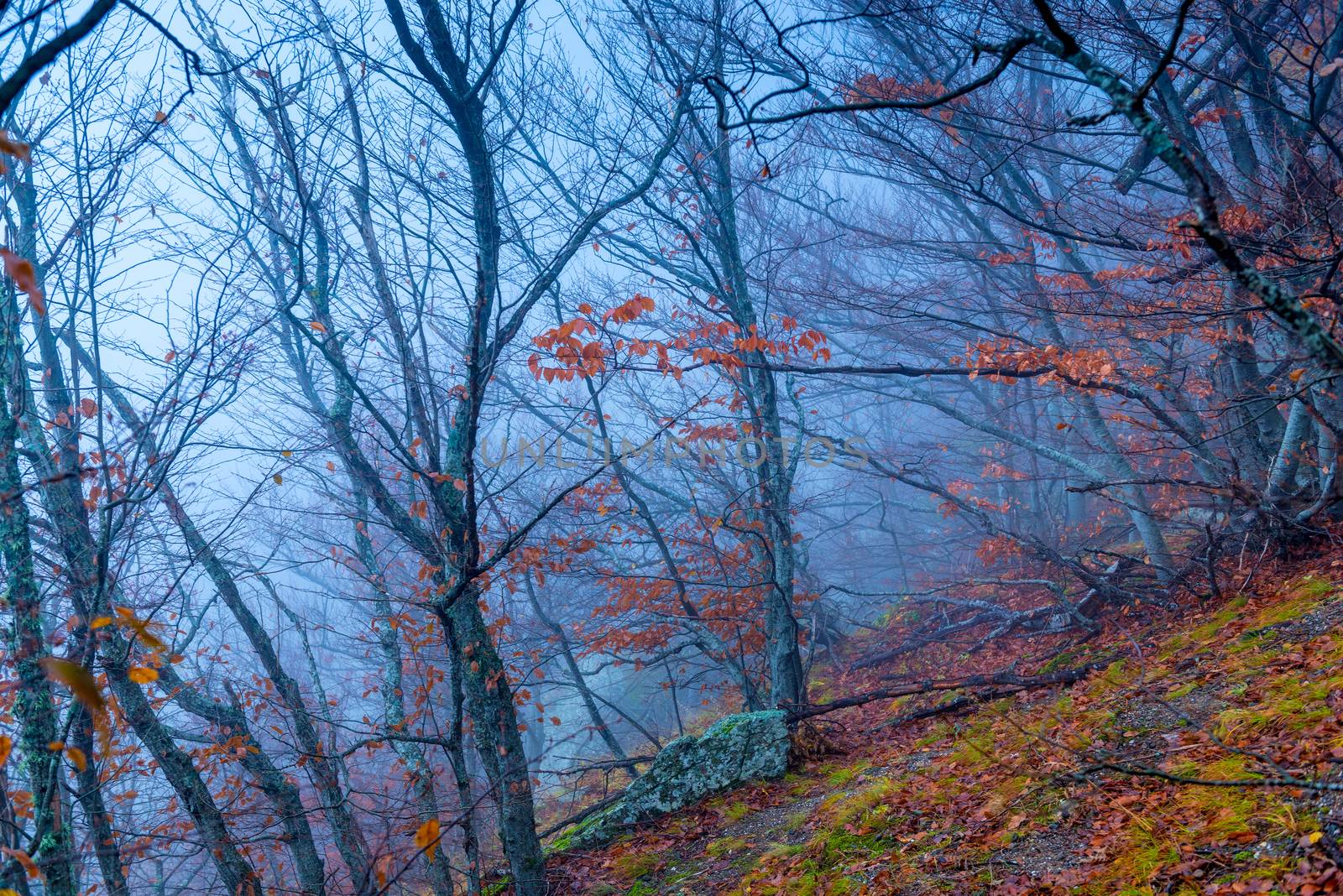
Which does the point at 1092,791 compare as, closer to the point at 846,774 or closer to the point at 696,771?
the point at 846,774

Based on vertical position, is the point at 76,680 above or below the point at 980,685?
above

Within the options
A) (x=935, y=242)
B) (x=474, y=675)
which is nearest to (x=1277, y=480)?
(x=935, y=242)

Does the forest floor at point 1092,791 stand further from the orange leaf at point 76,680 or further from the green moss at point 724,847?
the orange leaf at point 76,680

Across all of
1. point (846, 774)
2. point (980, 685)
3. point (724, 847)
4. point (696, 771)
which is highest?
point (696, 771)

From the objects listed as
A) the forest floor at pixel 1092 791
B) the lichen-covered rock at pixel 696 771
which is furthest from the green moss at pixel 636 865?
the lichen-covered rock at pixel 696 771

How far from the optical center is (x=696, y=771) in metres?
6.47

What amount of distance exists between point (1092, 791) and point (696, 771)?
347cm

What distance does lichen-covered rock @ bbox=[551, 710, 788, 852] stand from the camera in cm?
632

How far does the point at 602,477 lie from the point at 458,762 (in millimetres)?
7007

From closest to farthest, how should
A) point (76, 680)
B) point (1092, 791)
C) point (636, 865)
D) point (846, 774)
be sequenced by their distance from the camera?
point (76, 680) < point (1092, 791) < point (636, 865) < point (846, 774)

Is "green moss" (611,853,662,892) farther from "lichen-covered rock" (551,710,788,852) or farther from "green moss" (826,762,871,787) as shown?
"green moss" (826,762,871,787)

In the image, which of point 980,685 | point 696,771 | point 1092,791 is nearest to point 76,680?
point 1092,791

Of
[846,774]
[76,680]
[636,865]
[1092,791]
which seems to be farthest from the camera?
[846,774]

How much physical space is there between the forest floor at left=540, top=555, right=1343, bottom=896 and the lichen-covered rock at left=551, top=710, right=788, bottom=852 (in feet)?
0.51
